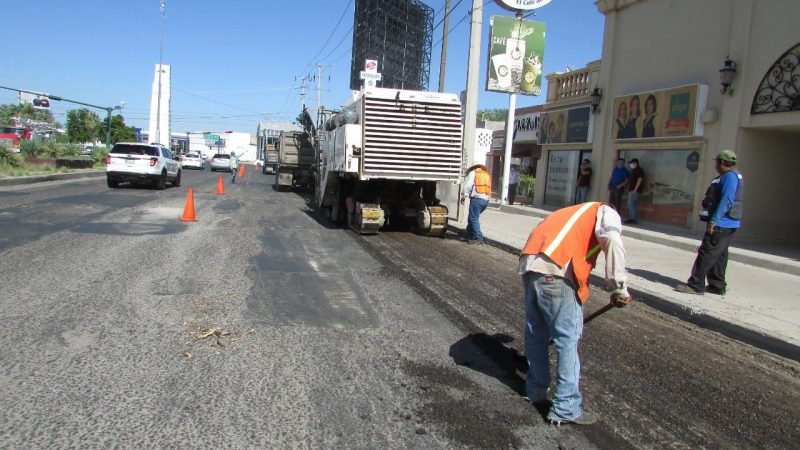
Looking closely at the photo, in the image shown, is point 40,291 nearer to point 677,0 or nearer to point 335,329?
point 335,329

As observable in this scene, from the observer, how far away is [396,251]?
1049cm

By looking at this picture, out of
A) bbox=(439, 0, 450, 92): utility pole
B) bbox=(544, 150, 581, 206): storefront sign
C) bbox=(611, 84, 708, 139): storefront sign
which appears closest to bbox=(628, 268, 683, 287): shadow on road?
bbox=(611, 84, 708, 139): storefront sign

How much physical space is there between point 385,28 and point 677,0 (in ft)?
80.2

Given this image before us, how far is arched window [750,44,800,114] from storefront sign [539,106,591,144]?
6009 mm

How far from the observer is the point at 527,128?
2486 centimetres

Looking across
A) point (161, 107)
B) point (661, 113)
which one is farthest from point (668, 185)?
point (161, 107)

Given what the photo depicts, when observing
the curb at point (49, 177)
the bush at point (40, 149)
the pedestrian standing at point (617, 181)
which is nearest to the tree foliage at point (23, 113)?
the bush at point (40, 149)

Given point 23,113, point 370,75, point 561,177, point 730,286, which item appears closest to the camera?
point 730,286

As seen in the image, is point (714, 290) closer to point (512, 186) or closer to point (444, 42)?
point (512, 186)

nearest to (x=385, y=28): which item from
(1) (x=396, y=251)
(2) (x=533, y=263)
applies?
(1) (x=396, y=251)

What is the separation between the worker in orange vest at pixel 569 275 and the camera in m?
3.74

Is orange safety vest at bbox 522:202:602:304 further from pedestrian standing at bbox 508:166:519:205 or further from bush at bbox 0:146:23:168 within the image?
bush at bbox 0:146:23:168

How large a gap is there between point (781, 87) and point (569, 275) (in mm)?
9567

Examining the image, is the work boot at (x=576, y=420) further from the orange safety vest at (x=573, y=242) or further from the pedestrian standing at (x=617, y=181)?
the pedestrian standing at (x=617, y=181)
